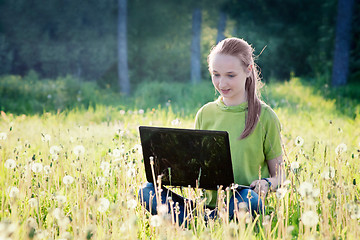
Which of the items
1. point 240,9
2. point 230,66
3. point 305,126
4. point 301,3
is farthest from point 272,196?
point 301,3

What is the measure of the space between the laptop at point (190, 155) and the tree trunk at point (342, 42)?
1100 cm

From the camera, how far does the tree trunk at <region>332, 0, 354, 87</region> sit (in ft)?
38.5

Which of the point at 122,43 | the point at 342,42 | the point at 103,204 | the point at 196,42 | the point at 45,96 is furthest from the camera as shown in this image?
the point at 196,42

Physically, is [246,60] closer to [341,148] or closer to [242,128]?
[242,128]

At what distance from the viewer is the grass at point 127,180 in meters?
1.97

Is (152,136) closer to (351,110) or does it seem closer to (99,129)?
(99,129)

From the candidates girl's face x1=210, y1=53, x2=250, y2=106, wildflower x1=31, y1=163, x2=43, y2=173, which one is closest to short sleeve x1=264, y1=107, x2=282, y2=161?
girl's face x1=210, y1=53, x2=250, y2=106

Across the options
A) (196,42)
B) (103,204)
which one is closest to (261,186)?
(103,204)

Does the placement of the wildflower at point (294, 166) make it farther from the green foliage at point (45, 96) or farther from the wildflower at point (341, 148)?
the green foliage at point (45, 96)

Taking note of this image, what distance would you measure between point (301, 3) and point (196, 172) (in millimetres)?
15841

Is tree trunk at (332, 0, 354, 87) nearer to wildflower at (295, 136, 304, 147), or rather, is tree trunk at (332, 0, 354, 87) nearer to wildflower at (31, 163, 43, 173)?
wildflower at (295, 136, 304, 147)

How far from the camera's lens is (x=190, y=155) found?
8.14 feet

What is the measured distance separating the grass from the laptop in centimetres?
19

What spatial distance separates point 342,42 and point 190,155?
1121 centimetres
